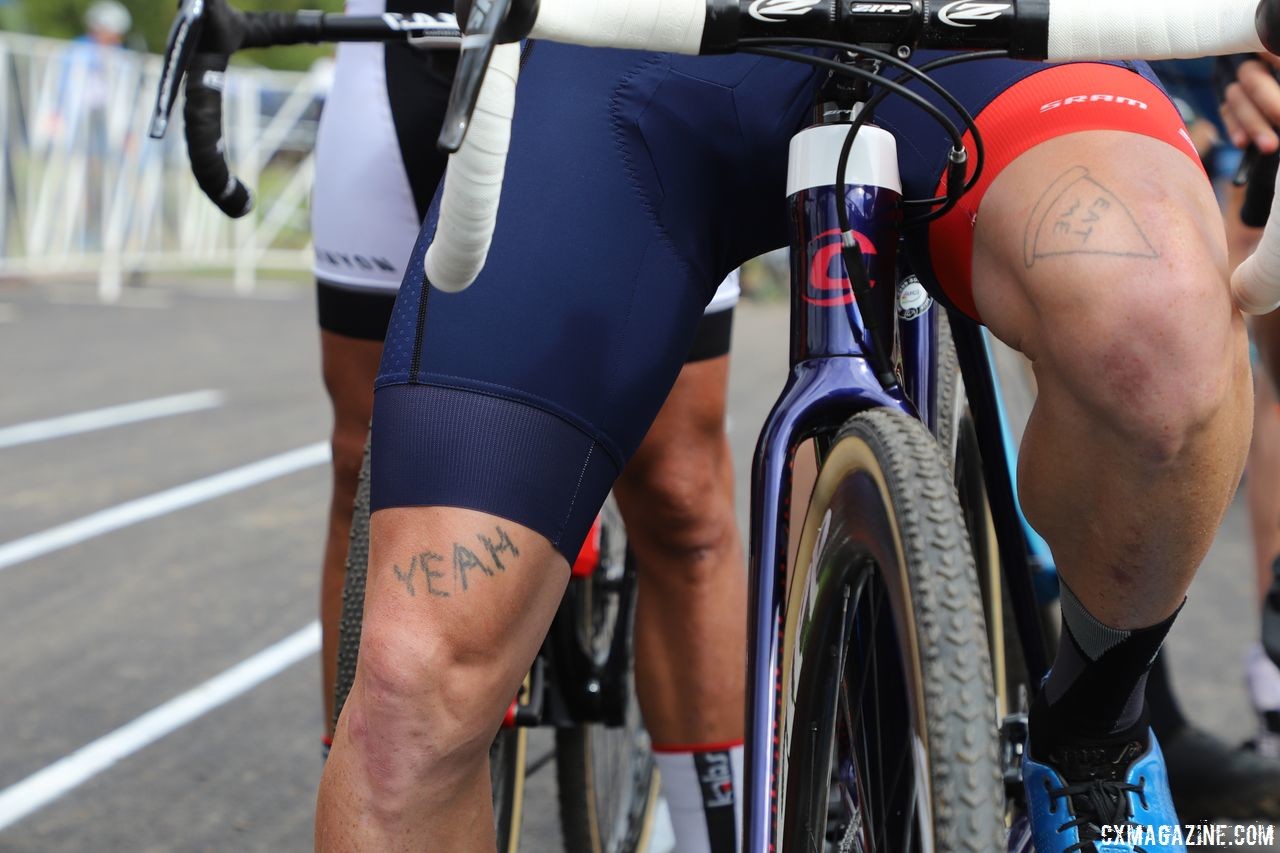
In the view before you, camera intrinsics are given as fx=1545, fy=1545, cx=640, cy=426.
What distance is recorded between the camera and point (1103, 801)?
168 centimetres

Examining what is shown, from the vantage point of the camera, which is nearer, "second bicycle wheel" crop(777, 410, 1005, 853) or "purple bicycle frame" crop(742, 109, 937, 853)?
"second bicycle wheel" crop(777, 410, 1005, 853)

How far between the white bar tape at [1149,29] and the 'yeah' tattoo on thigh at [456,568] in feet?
2.41

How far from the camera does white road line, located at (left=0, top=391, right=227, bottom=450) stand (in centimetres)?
682

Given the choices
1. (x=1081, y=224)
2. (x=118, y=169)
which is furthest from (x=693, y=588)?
(x=118, y=169)

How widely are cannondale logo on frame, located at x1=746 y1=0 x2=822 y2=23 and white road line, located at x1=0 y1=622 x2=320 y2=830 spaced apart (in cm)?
241

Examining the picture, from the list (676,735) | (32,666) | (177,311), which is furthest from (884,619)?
(177,311)

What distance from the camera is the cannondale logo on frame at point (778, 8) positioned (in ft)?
4.85

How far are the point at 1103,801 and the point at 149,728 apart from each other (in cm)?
257

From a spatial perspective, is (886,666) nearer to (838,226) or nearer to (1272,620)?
(838,226)

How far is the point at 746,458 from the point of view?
6.50 metres

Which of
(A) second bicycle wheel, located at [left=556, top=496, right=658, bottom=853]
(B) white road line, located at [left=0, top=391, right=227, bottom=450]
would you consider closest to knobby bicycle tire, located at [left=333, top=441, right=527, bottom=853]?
(A) second bicycle wheel, located at [left=556, top=496, right=658, bottom=853]

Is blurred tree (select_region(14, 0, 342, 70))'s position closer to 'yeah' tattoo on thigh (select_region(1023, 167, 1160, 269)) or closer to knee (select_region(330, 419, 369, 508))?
knee (select_region(330, 419, 369, 508))

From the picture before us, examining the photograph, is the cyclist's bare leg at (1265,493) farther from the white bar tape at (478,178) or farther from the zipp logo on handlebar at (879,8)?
the white bar tape at (478,178)

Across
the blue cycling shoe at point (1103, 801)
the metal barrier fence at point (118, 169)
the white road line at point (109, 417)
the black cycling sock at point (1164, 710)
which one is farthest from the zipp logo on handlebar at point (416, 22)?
the metal barrier fence at point (118, 169)
